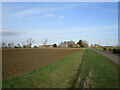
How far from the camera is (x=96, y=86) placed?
7.34 meters

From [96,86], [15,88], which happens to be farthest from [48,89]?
[96,86]

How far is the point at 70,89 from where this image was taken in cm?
766

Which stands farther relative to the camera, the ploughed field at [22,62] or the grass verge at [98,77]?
the ploughed field at [22,62]

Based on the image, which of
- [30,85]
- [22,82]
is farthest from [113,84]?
[22,82]

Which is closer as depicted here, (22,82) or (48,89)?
(48,89)

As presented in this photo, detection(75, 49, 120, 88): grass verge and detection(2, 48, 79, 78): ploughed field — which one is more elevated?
detection(75, 49, 120, 88): grass verge

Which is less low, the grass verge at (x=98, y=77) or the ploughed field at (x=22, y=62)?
the grass verge at (x=98, y=77)

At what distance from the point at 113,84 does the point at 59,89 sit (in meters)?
3.10

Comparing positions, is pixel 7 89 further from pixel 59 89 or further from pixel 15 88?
pixel 59 89

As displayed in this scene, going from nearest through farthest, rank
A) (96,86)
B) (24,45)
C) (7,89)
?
(7,89) → (96,86) → (24,45)

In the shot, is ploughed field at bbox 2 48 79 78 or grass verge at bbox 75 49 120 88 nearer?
grass verge at bbox 75 49 120 88

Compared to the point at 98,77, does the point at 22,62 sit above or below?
below

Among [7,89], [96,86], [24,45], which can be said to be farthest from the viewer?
[24,45]

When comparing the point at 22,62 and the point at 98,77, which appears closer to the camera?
the point at 98,77
